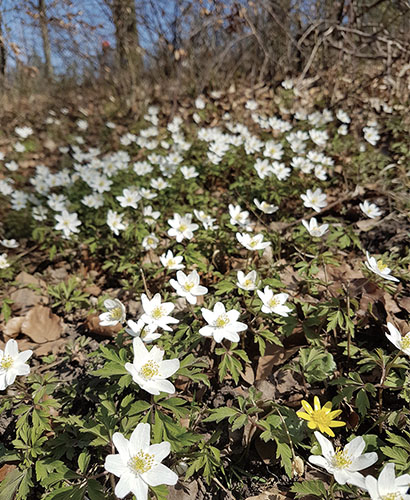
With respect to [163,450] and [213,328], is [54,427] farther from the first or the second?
[213,328]

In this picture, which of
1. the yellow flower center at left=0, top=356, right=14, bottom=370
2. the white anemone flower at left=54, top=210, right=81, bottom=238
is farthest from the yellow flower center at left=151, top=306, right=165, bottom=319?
the white anemone flower at left=54, top=210, right=81, bottom=238

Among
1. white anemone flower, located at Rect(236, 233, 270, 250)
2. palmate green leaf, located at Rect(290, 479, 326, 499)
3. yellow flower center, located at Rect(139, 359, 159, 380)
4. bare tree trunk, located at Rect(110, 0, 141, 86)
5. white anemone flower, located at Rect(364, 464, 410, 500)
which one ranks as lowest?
palmate green leaf, located at Rect(290, 479, 326, 499)

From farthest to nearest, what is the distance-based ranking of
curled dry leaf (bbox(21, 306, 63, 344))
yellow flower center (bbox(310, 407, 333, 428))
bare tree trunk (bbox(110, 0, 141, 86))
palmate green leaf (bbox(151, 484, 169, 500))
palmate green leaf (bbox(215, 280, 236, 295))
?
bare tree trunk (bbox(110, 0, 141, 86))
curled dry leaf (bbox(21, 306, 63, 344))
palmate green leaf (bbox(215, 280, 236, 295))
yellow flower center (bbox(310, 407, 333, 428))
palmate green leaf (bbox(151, 484, 169, 500))

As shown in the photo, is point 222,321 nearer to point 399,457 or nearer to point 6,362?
point 399,457

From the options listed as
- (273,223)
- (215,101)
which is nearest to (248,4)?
(215,101)

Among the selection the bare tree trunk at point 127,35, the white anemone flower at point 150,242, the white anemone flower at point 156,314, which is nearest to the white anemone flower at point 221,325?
the white anemone flower at point 156,314

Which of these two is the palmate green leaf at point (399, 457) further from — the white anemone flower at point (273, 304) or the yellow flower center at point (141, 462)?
the yellow flower center at point (141, 462)

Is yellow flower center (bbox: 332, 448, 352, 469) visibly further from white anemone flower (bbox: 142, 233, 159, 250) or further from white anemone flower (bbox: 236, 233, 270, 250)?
white anemone flower (bbox: 142, 233, 159, 250)
